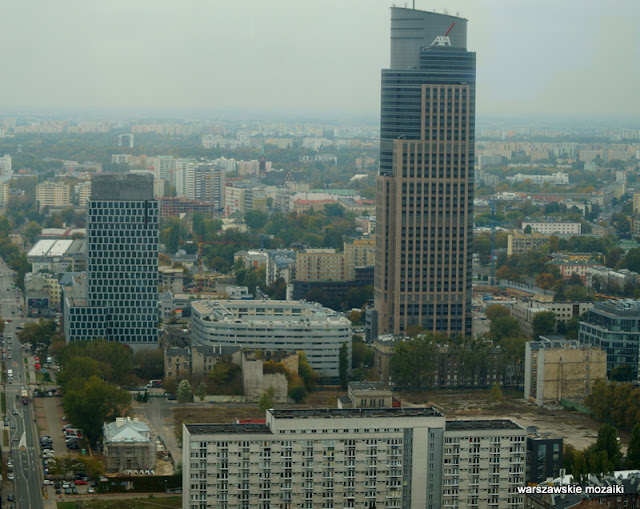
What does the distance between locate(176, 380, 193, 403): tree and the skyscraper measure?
3313 millimetres

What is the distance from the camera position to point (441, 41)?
2641 cm

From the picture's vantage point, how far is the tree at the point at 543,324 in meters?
26.8

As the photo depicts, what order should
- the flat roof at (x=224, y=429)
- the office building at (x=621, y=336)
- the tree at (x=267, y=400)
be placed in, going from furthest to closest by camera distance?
the office building at (x=621, y=336) < the tree at (x=267, y=400) < the flat roof at (x=224, y=429)

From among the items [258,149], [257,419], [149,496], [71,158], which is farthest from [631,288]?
[258,149]

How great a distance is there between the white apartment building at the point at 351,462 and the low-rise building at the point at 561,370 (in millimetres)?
6758

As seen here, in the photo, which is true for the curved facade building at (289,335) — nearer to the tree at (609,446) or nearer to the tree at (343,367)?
the tree at (343,367)

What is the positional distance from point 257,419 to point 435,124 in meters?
7.89

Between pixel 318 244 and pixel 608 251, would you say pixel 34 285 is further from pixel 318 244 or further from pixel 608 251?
pixel 608 251

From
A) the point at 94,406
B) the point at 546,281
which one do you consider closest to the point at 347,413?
the point at 94,406

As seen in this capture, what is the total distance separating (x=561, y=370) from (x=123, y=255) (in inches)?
290

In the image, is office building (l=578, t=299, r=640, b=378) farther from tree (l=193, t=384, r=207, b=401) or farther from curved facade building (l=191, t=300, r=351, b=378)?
tree (l=193, t=384, r=207, b=401)

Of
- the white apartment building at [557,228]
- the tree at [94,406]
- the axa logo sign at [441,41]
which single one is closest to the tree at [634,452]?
the tree at [94,406]

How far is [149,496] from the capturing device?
17.0 m

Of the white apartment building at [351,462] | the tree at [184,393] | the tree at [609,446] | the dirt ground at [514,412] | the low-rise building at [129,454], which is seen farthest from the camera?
the tree at [184,393]
